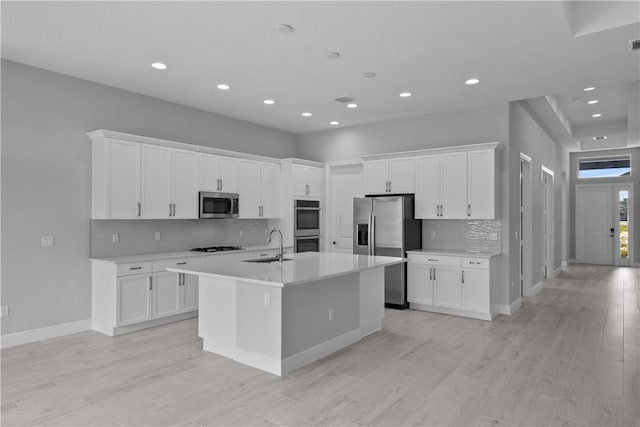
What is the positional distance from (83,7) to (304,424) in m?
3.46

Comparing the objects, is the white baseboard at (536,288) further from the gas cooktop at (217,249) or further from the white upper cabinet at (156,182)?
the white upper cabinet at (156,182)

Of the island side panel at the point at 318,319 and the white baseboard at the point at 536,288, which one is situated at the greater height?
the island side panel at the point at 318,319

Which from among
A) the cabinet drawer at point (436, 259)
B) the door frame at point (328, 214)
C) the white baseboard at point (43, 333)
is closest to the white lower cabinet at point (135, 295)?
the white baseboard at point (43, 333)

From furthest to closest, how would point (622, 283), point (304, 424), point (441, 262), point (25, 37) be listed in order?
1. point (622, 283)
2. point (441, 262)
3. point (25, 37)
4. point (304, 424)

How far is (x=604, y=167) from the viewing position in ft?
36.8

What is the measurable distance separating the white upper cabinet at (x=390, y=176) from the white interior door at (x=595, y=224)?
7.82 meters

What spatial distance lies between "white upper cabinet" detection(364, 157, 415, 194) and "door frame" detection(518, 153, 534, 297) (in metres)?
2.11

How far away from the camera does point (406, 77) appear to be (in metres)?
4.75

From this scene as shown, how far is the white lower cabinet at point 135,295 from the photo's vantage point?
4.62m

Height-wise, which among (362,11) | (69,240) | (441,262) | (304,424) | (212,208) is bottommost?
(304,424)

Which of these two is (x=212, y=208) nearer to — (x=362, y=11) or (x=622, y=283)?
(x=362, y=11)

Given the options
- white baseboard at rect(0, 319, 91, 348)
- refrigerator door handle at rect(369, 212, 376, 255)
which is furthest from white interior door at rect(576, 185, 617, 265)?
white baseboard at rect(0, 319, 91, 348)

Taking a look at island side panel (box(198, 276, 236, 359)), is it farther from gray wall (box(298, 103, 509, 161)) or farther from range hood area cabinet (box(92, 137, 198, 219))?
gray wall (box(298, 103, 509, 161))

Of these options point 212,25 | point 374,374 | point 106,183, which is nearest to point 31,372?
point 106,183
